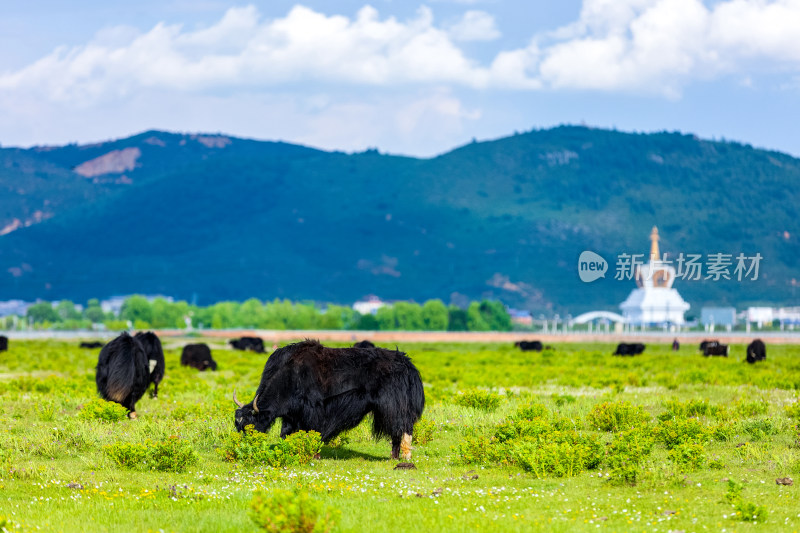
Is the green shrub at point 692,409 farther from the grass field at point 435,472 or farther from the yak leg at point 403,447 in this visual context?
the yak leg at point 403,447

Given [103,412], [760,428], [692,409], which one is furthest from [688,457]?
[103,412]

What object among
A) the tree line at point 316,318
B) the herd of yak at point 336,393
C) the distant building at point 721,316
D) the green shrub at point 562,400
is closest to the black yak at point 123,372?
the herd of yak at point 336,393

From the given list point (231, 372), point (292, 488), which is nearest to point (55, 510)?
point (292, 488)

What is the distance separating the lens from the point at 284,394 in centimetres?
1498

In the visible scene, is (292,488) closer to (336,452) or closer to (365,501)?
(365,501)

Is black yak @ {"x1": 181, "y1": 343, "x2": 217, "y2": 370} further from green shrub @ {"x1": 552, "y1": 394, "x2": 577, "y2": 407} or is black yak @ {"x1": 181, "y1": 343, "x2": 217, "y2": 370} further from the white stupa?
the white stupa

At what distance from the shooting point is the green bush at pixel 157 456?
46.3 ft

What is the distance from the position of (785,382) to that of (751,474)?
18.6 metres

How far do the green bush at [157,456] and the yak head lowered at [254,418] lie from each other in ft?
3.24

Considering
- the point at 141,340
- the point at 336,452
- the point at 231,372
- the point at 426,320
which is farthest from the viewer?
the point at 426,320

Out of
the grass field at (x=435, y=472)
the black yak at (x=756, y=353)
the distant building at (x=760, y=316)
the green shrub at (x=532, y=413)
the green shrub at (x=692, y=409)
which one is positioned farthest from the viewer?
the distant building at (x=760, y=316)

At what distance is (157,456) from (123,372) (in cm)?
605

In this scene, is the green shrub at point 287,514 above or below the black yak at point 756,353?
below

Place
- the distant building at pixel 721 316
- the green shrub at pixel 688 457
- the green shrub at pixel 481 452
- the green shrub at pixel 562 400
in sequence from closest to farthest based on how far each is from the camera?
the green shrub at pixel 688 457, the green shrub at pixel 481 452, the green shrub at pixel 562 400, the distant building at pixel 721 316
